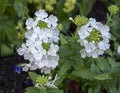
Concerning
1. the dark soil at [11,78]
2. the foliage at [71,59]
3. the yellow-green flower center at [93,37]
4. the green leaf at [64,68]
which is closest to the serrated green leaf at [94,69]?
the foliage at [71,59]

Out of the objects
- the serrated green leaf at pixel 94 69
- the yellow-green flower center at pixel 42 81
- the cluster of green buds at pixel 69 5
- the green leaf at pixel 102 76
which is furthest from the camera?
the cluster of green buds at pixel 69 5

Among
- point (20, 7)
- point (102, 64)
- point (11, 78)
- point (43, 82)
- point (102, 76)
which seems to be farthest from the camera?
point (20, 7)

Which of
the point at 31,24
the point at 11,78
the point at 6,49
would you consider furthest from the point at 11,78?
the point at 31,24

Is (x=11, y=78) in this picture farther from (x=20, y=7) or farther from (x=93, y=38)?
(x=93, y=38)

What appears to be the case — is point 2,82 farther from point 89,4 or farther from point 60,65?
point 89,4

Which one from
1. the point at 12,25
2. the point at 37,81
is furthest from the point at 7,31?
the point at 37,81

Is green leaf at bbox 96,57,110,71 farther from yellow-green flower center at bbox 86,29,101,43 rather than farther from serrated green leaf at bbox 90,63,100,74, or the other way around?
yellow-green flower center at bbox 86,29,101,43

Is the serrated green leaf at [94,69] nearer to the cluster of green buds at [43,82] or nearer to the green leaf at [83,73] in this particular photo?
the green leaf at [83,73]
